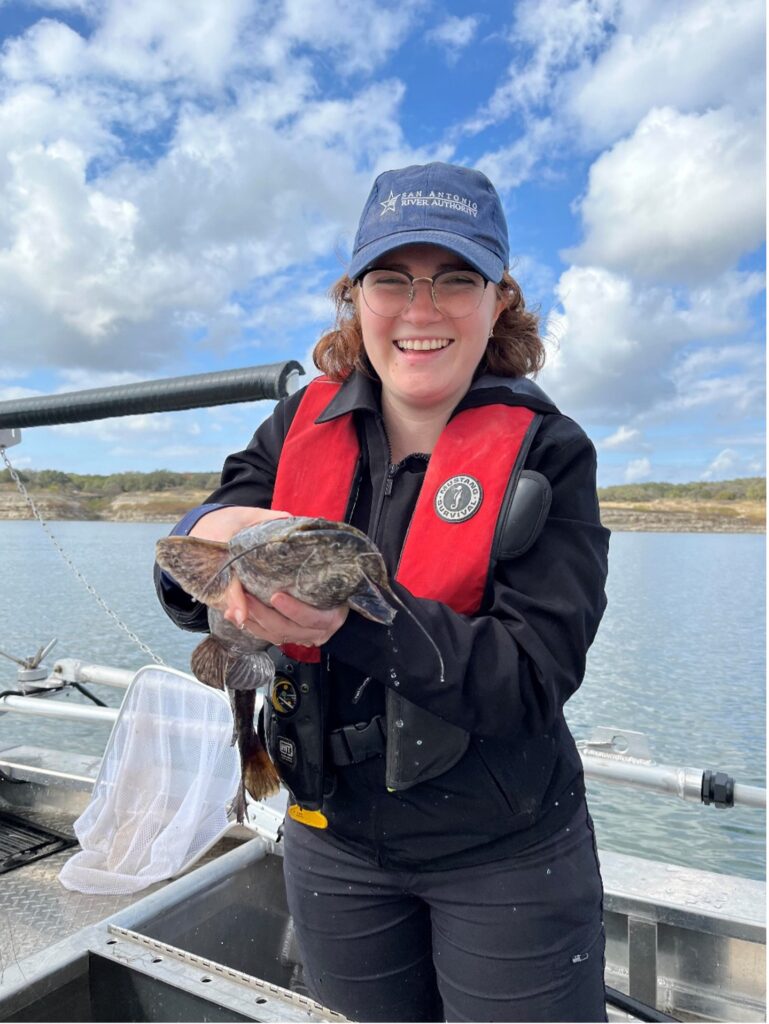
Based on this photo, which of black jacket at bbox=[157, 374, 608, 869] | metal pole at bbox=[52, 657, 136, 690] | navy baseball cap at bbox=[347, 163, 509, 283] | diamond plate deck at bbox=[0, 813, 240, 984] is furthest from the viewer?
metal pole at bbox=[52, 657, 136, 690]

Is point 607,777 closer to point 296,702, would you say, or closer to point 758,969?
point 758,969

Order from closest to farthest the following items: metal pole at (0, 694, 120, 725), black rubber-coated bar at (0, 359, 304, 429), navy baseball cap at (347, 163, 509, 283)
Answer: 1. navy baseball cap at (347, 163, 509, 283)
2. black rubber-coated bar at (0, 359, 304, 429)
3. metal pole at (0, 694, 120, 725)

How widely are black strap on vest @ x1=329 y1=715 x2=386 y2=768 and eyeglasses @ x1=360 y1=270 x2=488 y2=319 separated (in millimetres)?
1090

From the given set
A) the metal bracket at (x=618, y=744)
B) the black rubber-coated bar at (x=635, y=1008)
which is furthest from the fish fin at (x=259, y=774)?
the metal bracket at (x=618, y=744)

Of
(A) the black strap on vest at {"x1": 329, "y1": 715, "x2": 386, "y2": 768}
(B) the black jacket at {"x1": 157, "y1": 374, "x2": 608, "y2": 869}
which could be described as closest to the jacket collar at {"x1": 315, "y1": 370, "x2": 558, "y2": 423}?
(B) the black jacket at {"x1": 157, "y1": 374, "x2": 608, "y2": 869}

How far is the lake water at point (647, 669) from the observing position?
861 centimetres

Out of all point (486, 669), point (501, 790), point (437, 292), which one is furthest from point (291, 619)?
point (437, 292)

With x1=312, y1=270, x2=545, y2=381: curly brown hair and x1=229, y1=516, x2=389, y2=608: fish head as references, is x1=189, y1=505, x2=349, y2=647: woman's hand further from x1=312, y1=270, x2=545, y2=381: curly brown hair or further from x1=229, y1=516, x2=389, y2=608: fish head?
x1=312, y1=270, x2=545, y2=381: curly brown hair

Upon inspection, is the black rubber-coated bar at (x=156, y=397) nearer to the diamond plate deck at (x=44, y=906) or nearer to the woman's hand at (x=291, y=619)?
the woman's hand at (x=291, y=619)

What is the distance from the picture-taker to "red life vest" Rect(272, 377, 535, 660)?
1.97 metres

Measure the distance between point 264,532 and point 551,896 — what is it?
1130 millimetres

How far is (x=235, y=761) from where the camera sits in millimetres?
3893

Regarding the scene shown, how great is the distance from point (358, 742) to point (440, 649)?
19.3 inches

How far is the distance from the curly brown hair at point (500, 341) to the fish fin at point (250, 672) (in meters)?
0.90
